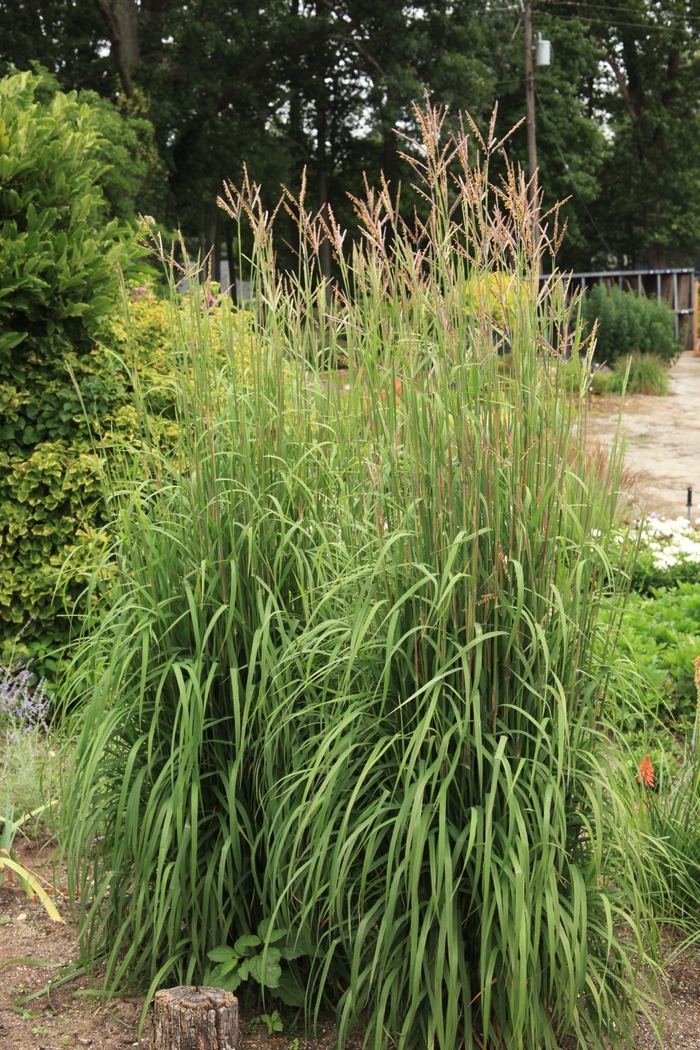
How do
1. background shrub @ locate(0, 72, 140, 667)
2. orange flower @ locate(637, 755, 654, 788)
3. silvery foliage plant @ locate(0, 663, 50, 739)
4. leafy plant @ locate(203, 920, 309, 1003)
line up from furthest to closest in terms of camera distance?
background shrub @ locate(0, 72, 140, 667) → silvery foliage plant @ locate(0, 663, 50, 739) → orange flower @ locate(637, 755, 654, 788) → leafy plant @ locate(203, 920, 309, 1003)

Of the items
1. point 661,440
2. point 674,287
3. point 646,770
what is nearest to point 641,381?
point 661,440

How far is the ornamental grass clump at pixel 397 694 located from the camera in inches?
85.8

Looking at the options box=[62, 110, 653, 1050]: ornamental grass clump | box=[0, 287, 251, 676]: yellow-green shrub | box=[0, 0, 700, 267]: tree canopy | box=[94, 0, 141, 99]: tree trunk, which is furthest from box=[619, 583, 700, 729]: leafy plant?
box=[94, 0, 141, 99]: tree trunk

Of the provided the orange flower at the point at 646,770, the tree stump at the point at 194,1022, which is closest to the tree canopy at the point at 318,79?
the orange flower at the point at 646,770

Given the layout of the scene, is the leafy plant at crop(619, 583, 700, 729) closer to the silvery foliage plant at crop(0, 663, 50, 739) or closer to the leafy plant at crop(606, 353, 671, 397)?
the silvery foliage plant at crop(0, 663, 50, 739)

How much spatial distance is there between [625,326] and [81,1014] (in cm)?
1767

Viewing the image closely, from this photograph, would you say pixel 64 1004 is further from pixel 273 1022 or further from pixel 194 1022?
pixel 194 1022

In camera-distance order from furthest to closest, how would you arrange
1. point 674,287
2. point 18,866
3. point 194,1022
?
point 674,287, point 18,866, point 194,1022

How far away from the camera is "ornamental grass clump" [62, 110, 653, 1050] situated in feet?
7.15

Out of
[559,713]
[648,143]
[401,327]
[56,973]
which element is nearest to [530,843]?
[559,713]

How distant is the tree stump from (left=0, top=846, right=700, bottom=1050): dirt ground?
380 mm

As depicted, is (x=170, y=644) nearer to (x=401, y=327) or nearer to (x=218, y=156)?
(x=401, y=327)

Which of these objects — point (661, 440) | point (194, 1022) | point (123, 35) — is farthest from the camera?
point (123, 35)

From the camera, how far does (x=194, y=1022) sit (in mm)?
2146
